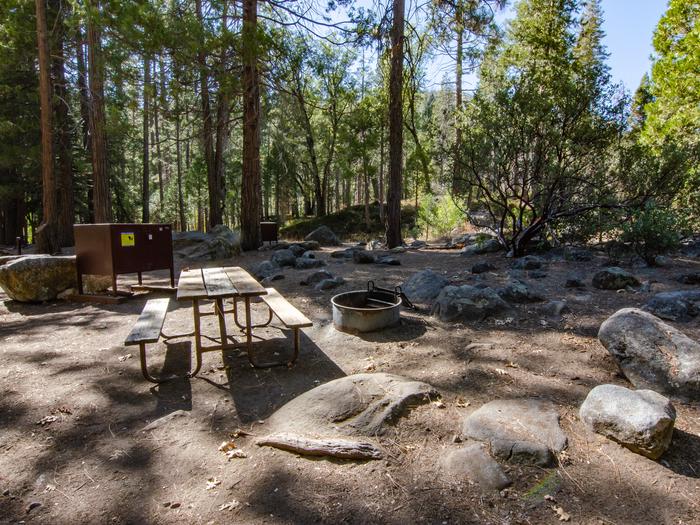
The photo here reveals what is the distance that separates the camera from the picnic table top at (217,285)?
11.7ft

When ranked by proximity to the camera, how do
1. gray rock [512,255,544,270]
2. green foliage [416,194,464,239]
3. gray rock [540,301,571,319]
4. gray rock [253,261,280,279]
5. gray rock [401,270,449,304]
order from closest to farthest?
gray rock [540,301,571,319], gray rock [401,270,449,304], gray rock [512,255,544,270], gray rock [253,261,280,279], green foliage [416,194,464,239]

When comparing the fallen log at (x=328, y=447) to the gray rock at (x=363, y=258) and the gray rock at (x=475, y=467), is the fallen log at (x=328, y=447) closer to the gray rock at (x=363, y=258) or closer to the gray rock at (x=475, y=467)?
the gray rock at (x=475, y=467)

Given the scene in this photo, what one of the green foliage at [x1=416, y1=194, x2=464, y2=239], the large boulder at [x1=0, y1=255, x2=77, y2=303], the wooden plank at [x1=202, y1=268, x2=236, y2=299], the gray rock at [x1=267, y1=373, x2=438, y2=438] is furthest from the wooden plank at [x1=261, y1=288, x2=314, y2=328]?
the green foliage at [x1=416, y1=194, x2=464, y2=239]

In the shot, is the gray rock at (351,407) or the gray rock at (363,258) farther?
the gray rock at (363,258)

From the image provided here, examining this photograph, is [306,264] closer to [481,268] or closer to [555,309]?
[481,268]

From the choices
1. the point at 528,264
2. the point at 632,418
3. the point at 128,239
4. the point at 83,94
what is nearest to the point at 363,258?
the point at 528,264

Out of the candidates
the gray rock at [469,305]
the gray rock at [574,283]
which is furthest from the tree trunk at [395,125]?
the gray rock at [469,305]

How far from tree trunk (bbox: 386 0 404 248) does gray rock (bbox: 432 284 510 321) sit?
6.99 metres

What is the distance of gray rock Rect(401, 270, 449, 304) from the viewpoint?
5.74m

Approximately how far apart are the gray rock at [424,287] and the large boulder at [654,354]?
257 cm

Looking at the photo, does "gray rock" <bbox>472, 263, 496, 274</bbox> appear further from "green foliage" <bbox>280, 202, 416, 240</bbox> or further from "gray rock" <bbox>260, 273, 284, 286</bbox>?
"green foliage" <bbox>280, 202, 416, 240</bbox>

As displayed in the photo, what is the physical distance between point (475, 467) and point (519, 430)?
1.43 ft

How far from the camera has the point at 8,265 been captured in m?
6.60

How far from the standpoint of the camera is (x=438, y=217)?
16891 millimetres
